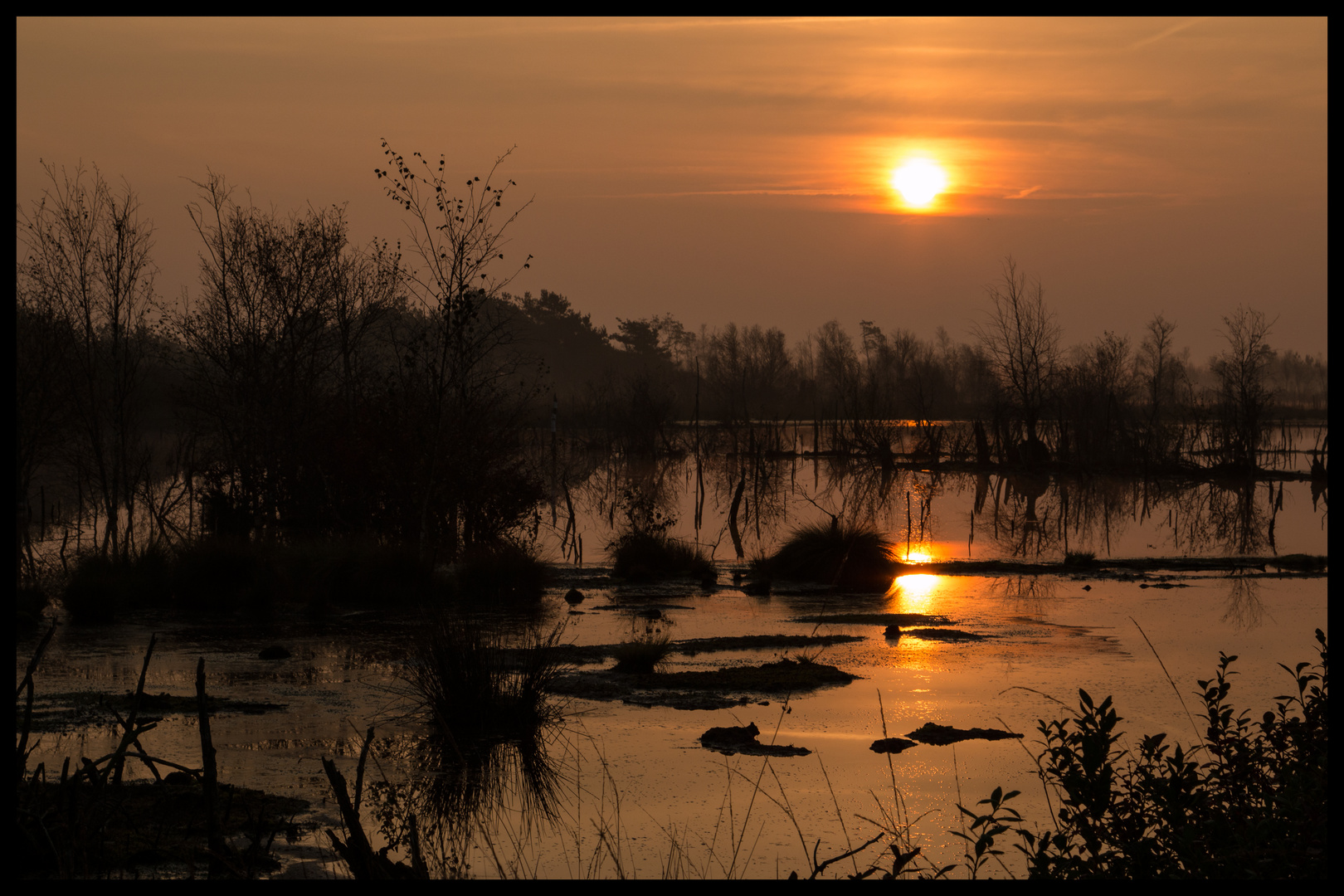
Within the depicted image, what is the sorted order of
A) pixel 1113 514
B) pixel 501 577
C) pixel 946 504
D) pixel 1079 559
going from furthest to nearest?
pixel 946 504 < pixel 1113 514 < pixel 1079 559 < pixel 501 577

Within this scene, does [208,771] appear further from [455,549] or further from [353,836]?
[455,549]

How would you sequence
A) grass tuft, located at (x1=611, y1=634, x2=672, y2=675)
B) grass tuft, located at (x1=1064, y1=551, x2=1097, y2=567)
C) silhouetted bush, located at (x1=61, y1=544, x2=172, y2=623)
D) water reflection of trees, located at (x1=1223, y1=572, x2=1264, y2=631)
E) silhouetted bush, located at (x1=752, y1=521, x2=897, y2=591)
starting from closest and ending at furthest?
grass tuft, located at (x1=611, y1=634, x2=672, y2=675)
silhouetted bush, located at (x1=61, y1=544, x2=172, y2=623)
water reflection of trees, located at (x1=1223, y1=572, x2=1264, y2=631)
silhouetted bush, located at (x1=752, y1=521, x2=897, y2=591)
grass tuft, located at (x1=1064, y1=551, x2=1097, y2=567)

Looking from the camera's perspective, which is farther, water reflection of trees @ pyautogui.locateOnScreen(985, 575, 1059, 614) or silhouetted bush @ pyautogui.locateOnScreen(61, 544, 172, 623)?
water reflection of trees @ pyautogui.locateOnScreen(985, 575, 1059, 614)

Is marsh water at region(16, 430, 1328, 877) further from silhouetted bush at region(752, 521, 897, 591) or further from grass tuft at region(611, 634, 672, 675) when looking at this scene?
silhouetted bush at region(752, 521, 897, 591)

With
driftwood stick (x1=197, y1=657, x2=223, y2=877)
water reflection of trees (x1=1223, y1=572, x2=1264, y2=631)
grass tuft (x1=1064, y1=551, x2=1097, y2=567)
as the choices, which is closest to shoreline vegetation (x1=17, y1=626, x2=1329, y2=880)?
driftwood stick (x1=197, y1=657, x2=223, y2=877)

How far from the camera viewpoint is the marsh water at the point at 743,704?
6.30 meters

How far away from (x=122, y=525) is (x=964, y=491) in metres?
23.9

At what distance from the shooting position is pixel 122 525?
25.7m

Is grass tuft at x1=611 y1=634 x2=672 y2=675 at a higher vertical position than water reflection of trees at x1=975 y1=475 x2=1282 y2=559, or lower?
lower

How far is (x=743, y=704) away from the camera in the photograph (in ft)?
30.7

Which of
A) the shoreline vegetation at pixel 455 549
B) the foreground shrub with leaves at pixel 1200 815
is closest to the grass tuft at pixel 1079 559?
the shoreline vegetation at pixel 455 549

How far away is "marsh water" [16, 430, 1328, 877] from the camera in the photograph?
630 centimetres

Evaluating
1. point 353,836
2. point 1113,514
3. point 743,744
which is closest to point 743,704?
point 743,744

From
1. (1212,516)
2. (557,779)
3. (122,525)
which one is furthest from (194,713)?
(1212,516)
